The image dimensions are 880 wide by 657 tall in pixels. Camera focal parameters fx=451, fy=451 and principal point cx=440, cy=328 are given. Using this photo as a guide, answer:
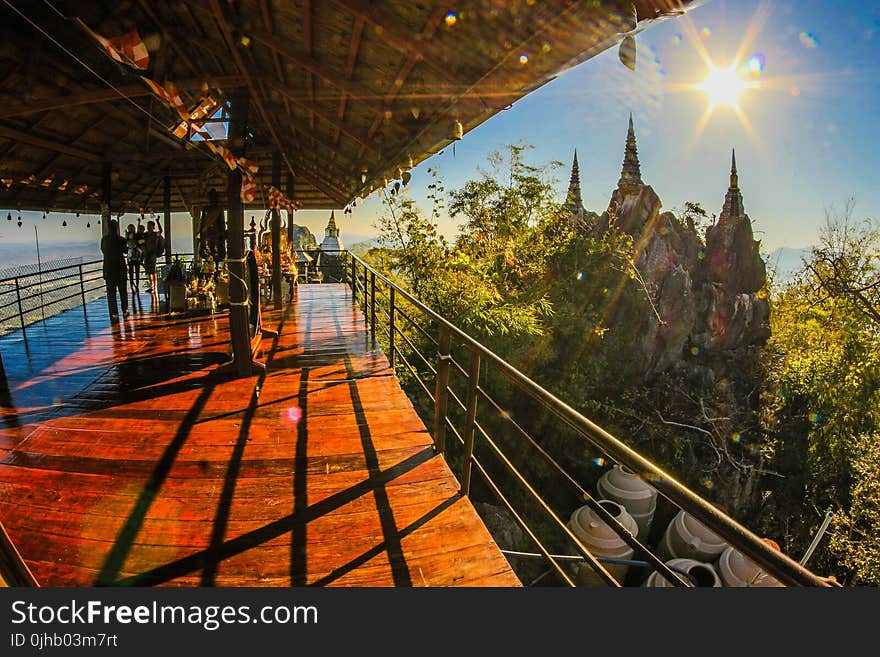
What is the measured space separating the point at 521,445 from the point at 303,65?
14.0 metres

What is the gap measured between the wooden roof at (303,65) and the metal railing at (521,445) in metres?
1.65

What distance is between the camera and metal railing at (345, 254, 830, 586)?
39.4 inches

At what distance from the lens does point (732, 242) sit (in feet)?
77.2

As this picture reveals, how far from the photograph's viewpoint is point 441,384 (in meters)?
3.24

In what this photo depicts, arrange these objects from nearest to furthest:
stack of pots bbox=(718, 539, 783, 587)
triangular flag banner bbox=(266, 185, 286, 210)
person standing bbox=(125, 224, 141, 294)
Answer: triangular flag banner bbox=(266, 185, 286, 210)
person standing bbox=(125, 224, 141, 294)
stack of pots bbox=(718, 539, 783, 587)

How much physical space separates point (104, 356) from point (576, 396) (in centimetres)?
1613

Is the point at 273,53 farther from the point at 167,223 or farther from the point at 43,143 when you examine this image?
the point at 167,223

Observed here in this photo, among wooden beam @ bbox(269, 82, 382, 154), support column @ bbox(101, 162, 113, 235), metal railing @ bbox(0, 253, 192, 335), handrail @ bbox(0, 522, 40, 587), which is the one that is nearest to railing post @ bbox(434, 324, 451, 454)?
handrail @ bbox(0, 522, 40, 587)

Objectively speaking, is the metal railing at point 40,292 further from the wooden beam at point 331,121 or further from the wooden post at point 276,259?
the wooden beam at point 331,121

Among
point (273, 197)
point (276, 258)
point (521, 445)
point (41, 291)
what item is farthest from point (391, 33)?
point (521, 445)

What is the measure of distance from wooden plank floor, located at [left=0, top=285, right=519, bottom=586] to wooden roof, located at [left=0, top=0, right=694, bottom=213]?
7.85 feet

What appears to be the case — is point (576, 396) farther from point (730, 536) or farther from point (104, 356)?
point (730, 536)

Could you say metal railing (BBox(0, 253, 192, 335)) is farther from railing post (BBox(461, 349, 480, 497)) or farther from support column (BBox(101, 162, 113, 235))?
railing post (BBox(461, 349, 480, 497))

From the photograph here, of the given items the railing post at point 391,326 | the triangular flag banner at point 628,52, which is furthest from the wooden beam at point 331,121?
the triangular flag banner at point 628,52
